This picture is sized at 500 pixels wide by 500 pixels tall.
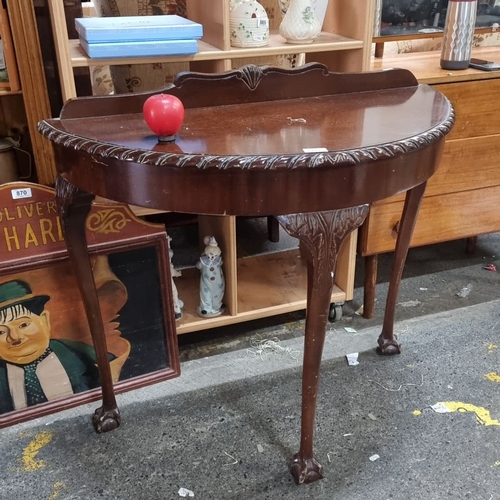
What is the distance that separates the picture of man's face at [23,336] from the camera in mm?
1460

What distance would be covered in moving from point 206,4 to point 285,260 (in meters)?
0.93

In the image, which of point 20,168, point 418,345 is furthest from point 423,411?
point 20,168

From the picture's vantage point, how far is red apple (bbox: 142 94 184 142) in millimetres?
1017

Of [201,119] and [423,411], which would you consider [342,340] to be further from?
[201,119]

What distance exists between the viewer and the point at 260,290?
1.91 m

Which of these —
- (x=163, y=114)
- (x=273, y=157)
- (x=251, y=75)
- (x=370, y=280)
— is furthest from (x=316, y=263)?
(x=370, y=280)

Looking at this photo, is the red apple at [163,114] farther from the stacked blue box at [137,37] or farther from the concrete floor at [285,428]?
the concrete floor at [285,428]

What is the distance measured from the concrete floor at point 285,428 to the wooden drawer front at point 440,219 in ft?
0.95

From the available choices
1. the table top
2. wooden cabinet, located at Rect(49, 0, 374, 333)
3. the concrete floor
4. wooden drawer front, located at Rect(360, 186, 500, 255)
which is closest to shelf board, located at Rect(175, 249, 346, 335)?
wooden cabinet, located at Rect(49, 0, 374, 333)

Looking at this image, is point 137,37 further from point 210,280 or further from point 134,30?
point 210,280

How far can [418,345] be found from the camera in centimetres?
183

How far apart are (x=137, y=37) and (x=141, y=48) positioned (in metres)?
0.03

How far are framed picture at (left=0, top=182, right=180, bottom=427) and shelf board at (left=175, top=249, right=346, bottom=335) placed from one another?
0.53 feet

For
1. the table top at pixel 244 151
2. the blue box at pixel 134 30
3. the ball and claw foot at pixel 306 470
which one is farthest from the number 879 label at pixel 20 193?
the ball and claw foot at pixel 306 470
